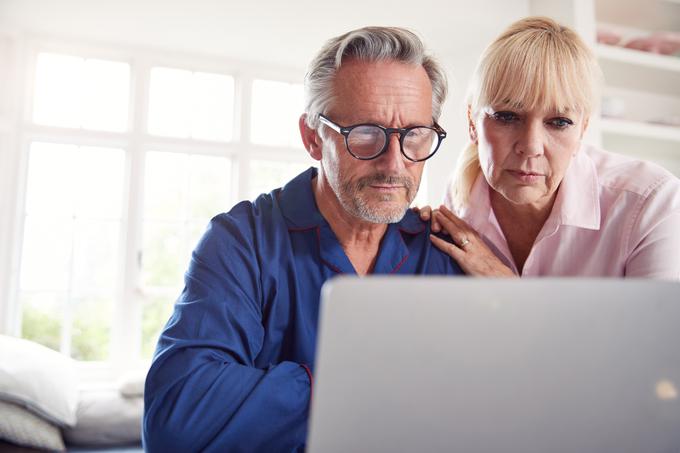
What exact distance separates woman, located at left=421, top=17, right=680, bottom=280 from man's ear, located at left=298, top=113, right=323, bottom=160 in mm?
343

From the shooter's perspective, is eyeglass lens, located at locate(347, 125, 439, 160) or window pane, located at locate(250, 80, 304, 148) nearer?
A: eyeglass lens, located at locate(347, 125, 439, 160)

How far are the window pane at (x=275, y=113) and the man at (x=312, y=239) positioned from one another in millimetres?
2681

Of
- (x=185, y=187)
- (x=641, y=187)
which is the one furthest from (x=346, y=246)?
(x=185, y=187)

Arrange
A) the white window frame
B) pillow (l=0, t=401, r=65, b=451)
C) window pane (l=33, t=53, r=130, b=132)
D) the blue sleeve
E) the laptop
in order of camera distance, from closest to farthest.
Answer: the laptop < the blue sleeve < pillow (l=0, t=401, r=65, b=451) < the white window frame < window pane (l=33, t=53, r=130, b=132)

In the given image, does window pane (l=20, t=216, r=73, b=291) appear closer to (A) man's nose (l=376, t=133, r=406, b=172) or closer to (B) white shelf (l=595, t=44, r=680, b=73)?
(A) man's nose (l=376, t=133, r=406, b=172)

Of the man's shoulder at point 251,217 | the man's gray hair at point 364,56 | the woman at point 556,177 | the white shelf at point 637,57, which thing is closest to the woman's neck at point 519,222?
the woman at point 556,177

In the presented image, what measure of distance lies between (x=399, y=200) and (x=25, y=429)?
69.6 inches

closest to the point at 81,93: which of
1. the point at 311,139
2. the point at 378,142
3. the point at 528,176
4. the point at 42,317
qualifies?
the point at 42,317

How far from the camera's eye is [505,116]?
1.38 metres

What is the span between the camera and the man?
3.30 feet

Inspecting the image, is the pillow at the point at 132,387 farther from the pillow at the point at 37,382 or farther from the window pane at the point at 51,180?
the window pane at the point at 51,180

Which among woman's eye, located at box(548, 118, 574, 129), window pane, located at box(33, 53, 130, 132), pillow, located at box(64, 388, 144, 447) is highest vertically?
window pane, located at box(33, 53, 130, 132)

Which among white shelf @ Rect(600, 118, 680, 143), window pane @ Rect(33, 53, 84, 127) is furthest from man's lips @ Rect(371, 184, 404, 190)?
window pane @ Rect(33, 53, 84, 127)

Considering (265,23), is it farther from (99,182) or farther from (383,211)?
(383,211)
